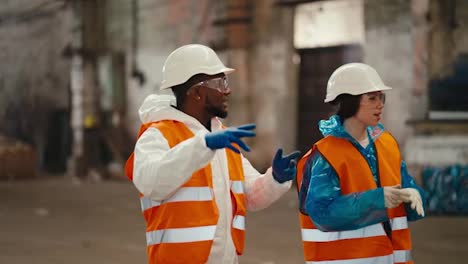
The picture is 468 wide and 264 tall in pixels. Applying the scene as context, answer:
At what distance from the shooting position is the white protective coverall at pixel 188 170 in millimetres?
2648

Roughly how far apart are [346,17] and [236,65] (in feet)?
8.34

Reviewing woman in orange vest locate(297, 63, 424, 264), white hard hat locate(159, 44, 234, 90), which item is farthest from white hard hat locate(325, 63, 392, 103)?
white hard hat locate(159, 44, 234, 90)

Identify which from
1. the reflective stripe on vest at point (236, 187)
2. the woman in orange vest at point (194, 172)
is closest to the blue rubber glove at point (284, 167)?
the woman in orange vest at point (194, 172)

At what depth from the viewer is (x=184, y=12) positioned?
1529cm

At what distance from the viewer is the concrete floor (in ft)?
23.1

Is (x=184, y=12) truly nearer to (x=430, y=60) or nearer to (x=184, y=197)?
(x=430, y=60)

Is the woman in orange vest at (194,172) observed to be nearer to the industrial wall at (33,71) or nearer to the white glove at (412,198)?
the white glove at (412,198)

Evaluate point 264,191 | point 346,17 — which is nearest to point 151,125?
point 264,191

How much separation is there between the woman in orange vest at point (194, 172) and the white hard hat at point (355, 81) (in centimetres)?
51

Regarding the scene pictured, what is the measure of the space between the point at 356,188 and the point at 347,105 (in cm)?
42

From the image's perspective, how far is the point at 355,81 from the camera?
327 cm

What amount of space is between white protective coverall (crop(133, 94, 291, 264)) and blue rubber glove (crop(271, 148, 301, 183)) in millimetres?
41

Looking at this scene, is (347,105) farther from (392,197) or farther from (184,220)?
(184,220)

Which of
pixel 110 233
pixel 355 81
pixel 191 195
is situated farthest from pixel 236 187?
pixel 110 233
